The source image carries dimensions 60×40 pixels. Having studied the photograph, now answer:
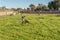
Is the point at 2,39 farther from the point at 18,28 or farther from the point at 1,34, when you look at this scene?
the point at 18,28

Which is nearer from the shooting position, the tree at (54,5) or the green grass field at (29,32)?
the green grass field at (29,32)

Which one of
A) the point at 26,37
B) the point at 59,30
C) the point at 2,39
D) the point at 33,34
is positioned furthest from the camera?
the point at 59,30

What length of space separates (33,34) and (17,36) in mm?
1722

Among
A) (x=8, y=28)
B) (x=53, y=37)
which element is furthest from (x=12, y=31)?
(x=53, y=37)

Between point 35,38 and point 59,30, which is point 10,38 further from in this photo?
point 59,30

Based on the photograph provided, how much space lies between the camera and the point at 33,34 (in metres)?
17.6

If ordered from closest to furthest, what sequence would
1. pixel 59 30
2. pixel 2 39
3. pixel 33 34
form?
pixel 2 39
pixel 33 34
pixel 59 30

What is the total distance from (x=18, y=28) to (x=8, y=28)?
3.24 ft

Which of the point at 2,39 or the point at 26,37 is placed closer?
the point at 2,39

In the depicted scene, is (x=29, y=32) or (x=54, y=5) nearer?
(x=29, y=32)

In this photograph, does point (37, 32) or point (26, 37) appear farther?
point (37, 32)

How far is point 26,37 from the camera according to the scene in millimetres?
16484

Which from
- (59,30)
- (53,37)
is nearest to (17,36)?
(53,37)

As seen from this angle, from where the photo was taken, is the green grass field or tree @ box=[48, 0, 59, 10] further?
tree @ box=[48, 0, 59, 10]
